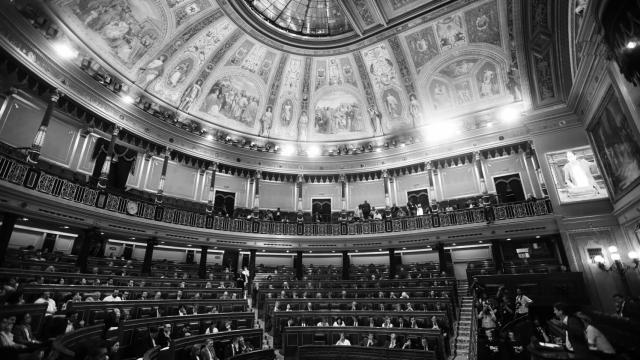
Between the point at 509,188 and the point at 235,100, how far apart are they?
729 inches

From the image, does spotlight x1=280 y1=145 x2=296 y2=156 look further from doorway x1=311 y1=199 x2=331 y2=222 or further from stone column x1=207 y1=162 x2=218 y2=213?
stone column x1=207 y1=162 x2=218 y2=213

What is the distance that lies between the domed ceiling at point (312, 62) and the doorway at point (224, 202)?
15.0 feet

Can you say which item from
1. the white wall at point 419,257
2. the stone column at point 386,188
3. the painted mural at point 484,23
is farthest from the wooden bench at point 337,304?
the painted mural at point 484,23

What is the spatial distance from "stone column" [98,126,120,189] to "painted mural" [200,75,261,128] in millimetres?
5466

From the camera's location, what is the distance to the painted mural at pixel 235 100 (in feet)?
65.9

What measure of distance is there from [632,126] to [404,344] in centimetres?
883

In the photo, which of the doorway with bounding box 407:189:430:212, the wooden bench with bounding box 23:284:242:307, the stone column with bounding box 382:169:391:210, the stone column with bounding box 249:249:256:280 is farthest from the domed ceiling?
the wooden bench with bounding box 23:284:242:307

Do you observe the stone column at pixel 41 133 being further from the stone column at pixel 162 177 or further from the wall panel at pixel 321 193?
the wall panel at pixel 321 193

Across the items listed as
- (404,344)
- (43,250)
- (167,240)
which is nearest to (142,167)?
(167,240)

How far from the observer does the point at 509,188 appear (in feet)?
59.3

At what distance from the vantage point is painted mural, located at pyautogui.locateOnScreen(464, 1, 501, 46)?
16531mm

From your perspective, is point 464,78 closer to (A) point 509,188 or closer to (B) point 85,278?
(A) point 509,188

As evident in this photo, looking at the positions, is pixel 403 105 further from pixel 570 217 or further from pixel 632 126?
pixel 632 126

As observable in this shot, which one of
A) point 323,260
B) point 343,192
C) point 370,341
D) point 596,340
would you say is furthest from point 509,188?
point 596,340
